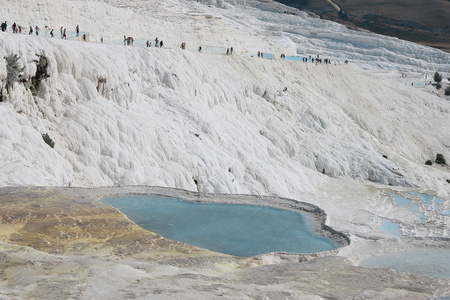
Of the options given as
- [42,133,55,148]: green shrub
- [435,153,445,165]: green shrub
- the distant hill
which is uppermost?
the distant hill

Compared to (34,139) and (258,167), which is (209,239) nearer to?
(34,139)

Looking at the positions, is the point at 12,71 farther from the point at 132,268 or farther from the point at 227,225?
the point at 132,268

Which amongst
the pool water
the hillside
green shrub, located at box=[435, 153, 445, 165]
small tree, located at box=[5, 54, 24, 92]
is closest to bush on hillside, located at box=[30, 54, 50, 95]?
the hillside

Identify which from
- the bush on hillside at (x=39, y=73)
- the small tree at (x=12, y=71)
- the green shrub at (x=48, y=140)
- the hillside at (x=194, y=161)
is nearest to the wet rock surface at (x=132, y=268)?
the hillside at (x=194, y=161)

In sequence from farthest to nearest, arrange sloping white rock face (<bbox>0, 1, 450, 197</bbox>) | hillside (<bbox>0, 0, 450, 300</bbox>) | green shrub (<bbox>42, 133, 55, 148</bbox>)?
sloping white rock face (<bbox>0, 1, 450, 197</bbox>), green shrub (<bbox>42, 133, 55, 148</bbox>), hillside (<bbox>0, 0, 450, 300</bbox>)

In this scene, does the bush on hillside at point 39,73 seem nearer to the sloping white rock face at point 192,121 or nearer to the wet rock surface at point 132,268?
the sloping white rock face at point 192,121

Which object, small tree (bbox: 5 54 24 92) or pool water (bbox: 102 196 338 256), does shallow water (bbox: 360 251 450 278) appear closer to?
pool water (bbox: 102 196 338 256)

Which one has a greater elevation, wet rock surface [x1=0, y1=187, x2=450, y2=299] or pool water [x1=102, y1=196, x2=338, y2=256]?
wet rock surface [x1=0, y1=187, x2=450, y2=299]
